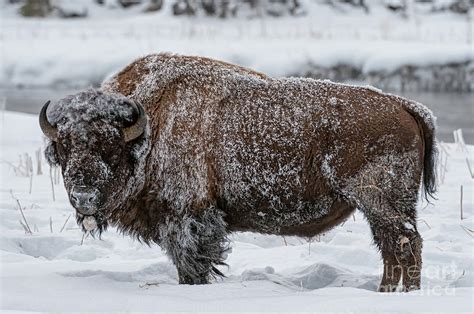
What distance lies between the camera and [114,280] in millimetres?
4434

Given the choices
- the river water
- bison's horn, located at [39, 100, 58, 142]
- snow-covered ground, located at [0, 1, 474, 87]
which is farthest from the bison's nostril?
snow-covered ground, located at [0, 1, 474, 87]

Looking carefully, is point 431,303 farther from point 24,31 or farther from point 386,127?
point 24,31

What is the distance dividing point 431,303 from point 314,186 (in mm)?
1305

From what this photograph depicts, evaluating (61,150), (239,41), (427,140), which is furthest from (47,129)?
(239,41)

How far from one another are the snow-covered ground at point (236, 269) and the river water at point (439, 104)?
526 cm

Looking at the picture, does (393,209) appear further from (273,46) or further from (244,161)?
(273,46)

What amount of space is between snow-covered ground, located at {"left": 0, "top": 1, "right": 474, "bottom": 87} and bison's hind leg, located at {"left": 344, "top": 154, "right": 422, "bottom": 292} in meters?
14.7

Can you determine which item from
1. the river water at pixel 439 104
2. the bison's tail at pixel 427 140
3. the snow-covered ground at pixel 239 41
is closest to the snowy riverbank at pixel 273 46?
the snow-covered ground at pixel 239 41

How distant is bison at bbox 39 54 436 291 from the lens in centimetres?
440

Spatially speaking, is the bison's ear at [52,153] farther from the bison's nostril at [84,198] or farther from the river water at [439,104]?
the river water at [439,104]

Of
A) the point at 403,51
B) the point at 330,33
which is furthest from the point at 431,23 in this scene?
the point at 403,51

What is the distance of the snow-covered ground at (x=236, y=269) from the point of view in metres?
3.53

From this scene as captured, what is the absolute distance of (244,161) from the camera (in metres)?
4.56

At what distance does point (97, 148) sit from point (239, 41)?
18.5 metres
